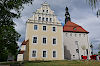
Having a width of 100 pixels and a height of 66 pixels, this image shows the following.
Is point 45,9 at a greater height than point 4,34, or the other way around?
point 45,9

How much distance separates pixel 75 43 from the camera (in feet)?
112

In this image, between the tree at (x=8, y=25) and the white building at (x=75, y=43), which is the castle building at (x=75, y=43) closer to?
the white building at (x=75, y=43)

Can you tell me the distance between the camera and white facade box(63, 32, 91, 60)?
108 feet

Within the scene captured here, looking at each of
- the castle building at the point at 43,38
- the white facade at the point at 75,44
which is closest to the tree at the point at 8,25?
the castle building at the point at 43,38

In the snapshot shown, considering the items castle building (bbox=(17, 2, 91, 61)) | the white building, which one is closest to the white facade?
the white building

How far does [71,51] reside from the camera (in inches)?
1312

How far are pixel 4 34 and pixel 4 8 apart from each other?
105 inches

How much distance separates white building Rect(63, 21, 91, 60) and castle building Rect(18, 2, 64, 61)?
331 inches

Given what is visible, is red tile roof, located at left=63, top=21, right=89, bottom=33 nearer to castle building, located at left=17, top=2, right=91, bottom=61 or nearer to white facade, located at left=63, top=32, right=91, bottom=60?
white facade, located at left=63, top=32, right=91, bottom=60

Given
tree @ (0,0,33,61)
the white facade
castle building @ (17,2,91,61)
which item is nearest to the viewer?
tree @ (0,0,33,61)

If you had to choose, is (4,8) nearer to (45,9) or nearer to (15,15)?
(15,15)

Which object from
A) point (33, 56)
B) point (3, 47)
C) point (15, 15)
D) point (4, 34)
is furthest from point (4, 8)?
point (33, 56)

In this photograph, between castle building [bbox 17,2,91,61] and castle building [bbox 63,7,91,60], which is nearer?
castle building [bbox 17,2,91,61]

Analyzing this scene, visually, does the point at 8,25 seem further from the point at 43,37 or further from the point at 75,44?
the point at 75,44
